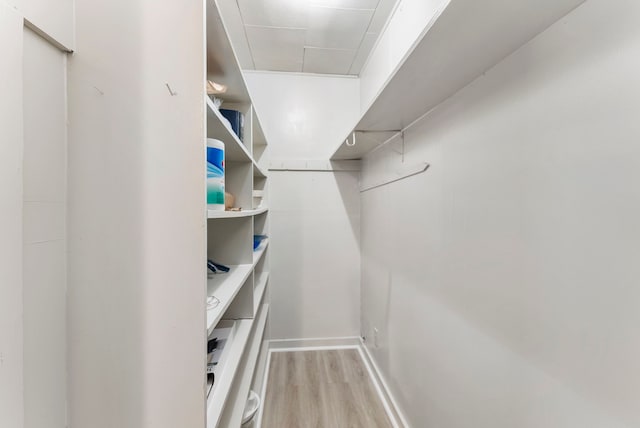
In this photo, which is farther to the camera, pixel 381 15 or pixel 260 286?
pixel 260 286

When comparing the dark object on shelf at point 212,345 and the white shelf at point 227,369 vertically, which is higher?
the dark object on shelf at point 212,345

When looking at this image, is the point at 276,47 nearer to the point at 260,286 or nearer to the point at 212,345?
the point at 260,286

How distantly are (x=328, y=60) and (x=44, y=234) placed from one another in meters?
2.37

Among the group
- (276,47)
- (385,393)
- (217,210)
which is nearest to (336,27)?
(276,47)

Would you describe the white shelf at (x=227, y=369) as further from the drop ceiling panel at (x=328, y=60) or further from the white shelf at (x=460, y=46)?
the drop ceiling panel at (x=328, y=60)

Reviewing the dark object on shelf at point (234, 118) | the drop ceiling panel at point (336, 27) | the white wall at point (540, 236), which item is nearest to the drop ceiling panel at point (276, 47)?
the drop ceiling panel at point (336, 27)

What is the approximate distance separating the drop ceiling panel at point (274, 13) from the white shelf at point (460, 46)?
3.33 feet

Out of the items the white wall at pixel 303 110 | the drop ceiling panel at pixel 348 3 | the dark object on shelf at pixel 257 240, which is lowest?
the dark object on shelf at pixel 257 240

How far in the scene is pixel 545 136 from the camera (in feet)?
2.31

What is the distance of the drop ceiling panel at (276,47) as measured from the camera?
193cm

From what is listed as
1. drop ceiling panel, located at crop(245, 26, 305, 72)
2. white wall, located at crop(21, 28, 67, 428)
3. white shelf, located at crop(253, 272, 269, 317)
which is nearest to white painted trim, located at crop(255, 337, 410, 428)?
white shelf, located at crop(253, 272, 269, 317)

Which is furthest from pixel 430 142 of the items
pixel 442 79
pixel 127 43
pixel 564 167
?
pixel 127 43

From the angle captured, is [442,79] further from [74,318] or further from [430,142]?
[74,318]

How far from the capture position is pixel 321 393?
196 cm
